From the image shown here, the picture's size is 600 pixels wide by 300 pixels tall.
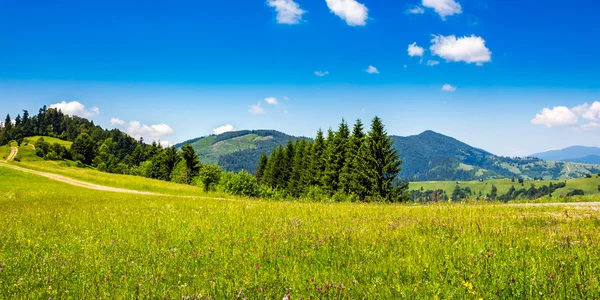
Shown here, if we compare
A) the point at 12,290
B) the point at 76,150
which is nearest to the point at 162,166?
the point at 76,150

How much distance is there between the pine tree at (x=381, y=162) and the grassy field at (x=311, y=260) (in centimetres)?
4074

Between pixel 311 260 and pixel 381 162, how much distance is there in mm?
47787

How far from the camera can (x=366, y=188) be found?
52.9 metres

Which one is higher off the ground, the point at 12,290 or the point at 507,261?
the point at 507,261

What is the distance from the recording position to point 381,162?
5269 cm

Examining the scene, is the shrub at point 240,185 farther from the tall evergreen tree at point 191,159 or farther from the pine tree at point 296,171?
the tall evergreen tree at point 191,159

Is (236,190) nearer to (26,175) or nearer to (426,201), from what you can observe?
(26,175)

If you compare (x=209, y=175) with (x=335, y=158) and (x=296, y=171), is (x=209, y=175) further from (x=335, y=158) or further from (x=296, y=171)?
(x=335, y=158)

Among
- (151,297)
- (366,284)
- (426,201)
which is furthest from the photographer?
(426,201)

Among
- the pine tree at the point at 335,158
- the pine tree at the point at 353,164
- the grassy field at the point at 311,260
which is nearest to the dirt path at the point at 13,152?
the pine tree at the point at 335,158

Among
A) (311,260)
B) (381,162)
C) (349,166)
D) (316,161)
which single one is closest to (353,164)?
(349,166)

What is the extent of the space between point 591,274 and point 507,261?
3.67ft

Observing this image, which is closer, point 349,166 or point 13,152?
point 349,166

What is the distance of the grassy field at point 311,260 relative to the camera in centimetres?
492
